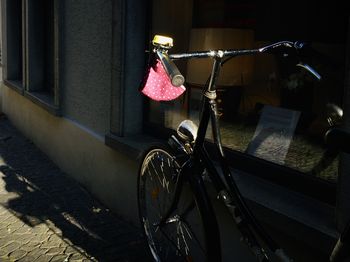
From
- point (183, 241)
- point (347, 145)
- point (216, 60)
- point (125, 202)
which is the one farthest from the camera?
point (125, 202)

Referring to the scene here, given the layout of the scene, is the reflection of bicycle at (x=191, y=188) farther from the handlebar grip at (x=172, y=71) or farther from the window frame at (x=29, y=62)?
the window frame at (x=29, y=62)

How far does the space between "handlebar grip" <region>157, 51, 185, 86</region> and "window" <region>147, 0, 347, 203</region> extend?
657mm

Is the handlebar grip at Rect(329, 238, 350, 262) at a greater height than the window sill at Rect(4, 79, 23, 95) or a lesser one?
greater

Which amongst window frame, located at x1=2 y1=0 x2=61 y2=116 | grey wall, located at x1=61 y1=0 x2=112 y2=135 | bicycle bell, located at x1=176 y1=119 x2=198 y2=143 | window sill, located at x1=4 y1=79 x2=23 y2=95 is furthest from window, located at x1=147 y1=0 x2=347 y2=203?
window sill, located at x1=4 y1=79 x2=23 y2=95

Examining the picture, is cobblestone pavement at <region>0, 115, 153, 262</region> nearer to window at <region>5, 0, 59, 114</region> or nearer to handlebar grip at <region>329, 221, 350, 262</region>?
window at <region>5, 0, 59, 114</region>

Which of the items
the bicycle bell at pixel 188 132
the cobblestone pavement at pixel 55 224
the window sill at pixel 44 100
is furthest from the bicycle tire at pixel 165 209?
the window sill at pixel 44 100

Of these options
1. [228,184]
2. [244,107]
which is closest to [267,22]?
[244,107]

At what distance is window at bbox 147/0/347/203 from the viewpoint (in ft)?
9.38

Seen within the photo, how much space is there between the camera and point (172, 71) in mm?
2150

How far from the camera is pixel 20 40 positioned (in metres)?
8.29

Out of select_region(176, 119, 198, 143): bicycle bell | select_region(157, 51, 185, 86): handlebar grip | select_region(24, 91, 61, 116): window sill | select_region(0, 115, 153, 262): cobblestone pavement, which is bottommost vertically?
select_region(0, 115, 153, 262): cobblestone pavement

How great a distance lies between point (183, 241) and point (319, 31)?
1588mm

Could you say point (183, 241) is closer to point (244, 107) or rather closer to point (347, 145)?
point (244, 107)

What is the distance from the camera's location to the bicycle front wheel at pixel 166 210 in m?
2.96
